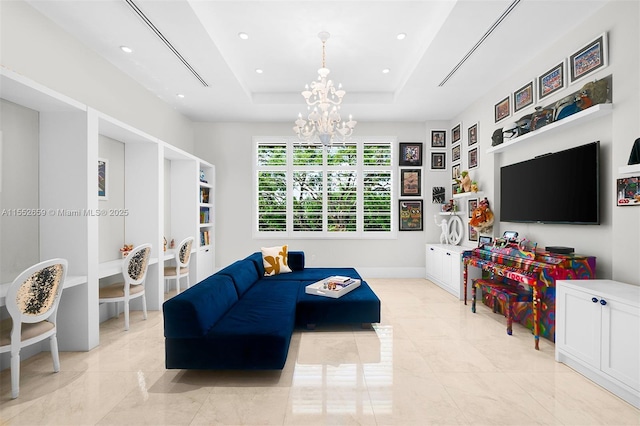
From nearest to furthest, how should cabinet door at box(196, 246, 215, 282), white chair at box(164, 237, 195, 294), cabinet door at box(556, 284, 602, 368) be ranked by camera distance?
cabinet door at box(556, 284, 602, 368) < white chair at box(164, 237, 195, 294) < cabinet door at box(196, 246, 215, 282)

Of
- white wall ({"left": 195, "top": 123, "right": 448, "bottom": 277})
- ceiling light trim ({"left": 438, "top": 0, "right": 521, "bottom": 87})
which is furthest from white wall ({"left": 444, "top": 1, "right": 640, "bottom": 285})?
white wall ({"left": 195, "top": 123, "right": 448, "bottom": 277})

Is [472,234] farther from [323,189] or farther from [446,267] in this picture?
[323,189]


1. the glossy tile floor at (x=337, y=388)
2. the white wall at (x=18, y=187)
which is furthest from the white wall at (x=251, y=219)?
the white wall at (x=18, y=187)

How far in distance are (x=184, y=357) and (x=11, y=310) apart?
3.85ft

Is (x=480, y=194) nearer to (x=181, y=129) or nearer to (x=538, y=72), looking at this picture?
(x=538, y=72)

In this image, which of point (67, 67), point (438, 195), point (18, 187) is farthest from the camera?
point (438, 195)

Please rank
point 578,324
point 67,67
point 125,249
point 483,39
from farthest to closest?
1. point 125,249
2. point 483,39
3. point 67,67
4. point 578,324

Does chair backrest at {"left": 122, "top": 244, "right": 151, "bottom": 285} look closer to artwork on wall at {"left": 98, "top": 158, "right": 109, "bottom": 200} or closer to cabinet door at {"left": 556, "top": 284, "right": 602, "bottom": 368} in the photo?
artwork on wall at {"left": 98, "top": 158, "right": 109, "bottom": 200}

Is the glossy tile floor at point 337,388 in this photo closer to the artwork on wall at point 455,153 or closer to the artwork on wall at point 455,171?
the artwork on wall at point 455,171

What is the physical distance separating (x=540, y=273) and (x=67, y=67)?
513 cm

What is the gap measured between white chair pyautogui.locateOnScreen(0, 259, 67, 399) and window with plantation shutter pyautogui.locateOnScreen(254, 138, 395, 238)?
3.85m

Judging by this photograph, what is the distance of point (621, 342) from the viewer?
205 cm

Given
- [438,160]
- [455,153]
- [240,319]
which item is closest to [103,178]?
[240,319]

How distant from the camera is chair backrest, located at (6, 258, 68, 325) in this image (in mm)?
2084
